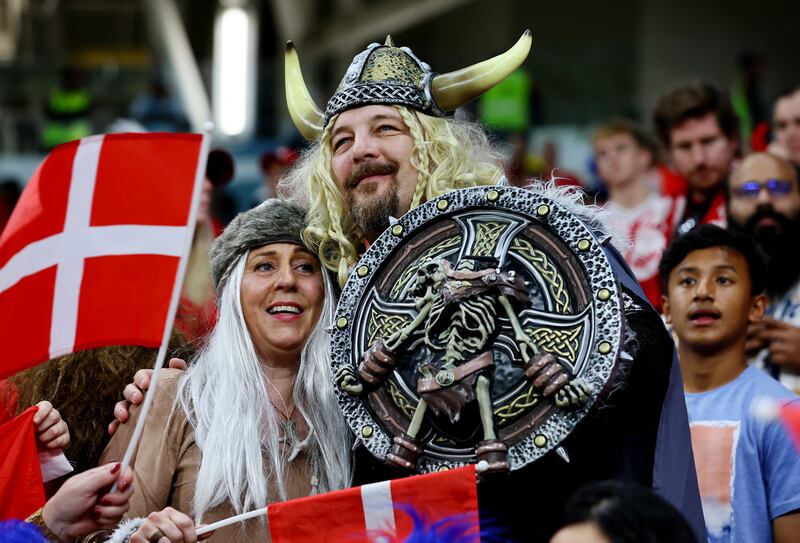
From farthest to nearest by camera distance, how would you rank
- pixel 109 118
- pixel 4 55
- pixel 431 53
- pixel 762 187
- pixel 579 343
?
pixel 4 55, pixel 431 53, pixel 109 118, pixel 762 187, pixel 579 343

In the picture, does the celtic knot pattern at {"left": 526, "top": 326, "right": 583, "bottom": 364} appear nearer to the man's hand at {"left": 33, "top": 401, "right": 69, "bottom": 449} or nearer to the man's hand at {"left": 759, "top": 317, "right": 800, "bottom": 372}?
the man's hand at {"left": 33, "top": 401, "right": 69, "bottom": 449}

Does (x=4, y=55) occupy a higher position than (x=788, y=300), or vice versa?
(x=4, y=55)

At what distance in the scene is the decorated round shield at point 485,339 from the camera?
11.8 feet

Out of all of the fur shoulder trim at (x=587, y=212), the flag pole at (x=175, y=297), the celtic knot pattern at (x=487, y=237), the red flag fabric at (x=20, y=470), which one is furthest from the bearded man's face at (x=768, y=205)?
the red flag fabric at (x=20, y=470)

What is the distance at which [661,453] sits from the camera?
3691 mm

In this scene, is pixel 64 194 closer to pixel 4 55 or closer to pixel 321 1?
pixel 321 1

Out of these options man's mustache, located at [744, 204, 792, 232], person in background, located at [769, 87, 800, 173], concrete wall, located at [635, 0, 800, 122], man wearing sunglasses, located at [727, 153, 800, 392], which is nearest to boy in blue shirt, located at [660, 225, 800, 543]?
man wearing sunglasses, located at [727, 153, 800, 392]

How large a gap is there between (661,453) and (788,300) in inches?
76.6

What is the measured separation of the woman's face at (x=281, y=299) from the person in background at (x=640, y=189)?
8.55 ft

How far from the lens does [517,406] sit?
3631 mm

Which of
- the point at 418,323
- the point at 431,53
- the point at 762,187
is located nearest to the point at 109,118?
the point at 431,53

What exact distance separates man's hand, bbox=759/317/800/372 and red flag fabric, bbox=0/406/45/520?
102 inches

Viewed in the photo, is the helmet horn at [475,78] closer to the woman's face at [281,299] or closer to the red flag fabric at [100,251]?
the woman's face at [281,299]

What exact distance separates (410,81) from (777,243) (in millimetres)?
1881
